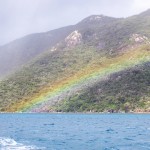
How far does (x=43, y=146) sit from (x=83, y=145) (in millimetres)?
6795

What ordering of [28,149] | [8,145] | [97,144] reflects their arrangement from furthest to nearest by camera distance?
1. [97,144]
2. [8,145]
3. [28,149]

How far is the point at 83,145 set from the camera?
230 ft

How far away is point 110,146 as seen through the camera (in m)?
68.3

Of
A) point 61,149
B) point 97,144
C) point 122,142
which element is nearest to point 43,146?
point 61,149

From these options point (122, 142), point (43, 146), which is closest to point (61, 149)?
point (43, 146)

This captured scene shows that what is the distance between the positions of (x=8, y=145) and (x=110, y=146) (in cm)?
1595

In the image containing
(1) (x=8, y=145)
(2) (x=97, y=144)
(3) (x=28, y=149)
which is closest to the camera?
(3) (x=28, y=149)

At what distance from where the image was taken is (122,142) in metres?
74.4

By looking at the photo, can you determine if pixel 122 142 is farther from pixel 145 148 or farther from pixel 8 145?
pixel 8 145

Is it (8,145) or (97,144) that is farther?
(97,144)

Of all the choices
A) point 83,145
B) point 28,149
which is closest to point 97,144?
point 83,145

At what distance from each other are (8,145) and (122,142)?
19770mm

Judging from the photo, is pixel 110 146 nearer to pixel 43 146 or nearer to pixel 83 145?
pixel 83 145

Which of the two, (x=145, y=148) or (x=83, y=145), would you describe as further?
(x=83, y=145)
